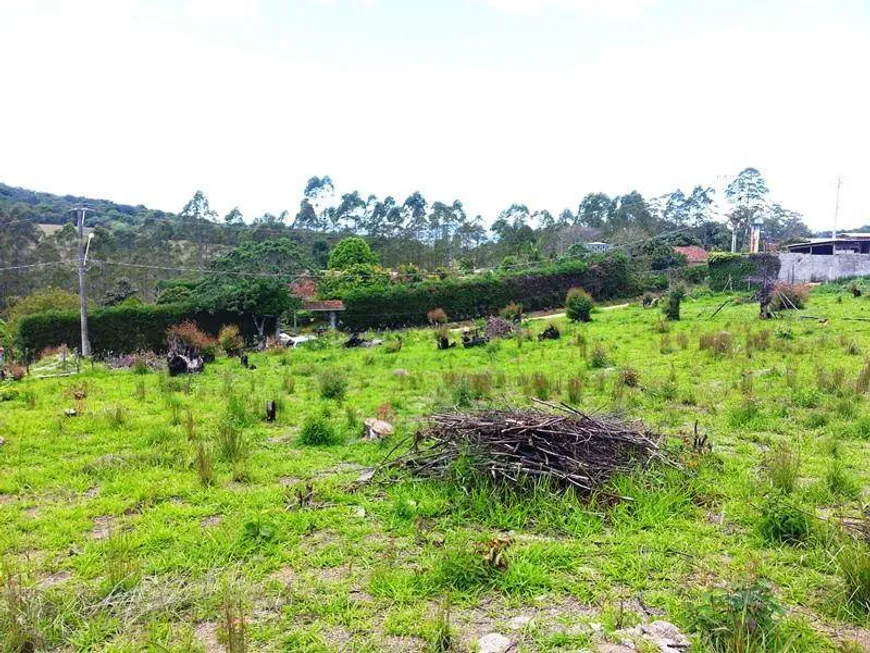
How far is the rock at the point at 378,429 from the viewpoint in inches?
295

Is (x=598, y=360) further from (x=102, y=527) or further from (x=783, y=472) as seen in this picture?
(x=102, y=527)

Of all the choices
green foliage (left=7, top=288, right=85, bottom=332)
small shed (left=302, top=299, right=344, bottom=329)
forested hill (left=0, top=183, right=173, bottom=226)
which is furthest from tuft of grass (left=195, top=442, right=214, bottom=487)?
forested hill (left=0, top=183, right=173, bottom=226)

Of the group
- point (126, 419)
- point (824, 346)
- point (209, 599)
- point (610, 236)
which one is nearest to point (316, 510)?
point (209, 599)

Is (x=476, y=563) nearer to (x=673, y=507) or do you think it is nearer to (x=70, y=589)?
(x=673, y=507)

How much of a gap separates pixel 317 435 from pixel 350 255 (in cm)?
3015

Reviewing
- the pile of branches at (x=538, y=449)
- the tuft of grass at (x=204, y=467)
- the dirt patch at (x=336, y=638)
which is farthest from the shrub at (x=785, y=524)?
the tuft of grass at (x=204, y=467)

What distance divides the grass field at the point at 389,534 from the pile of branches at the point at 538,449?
0.74 feet

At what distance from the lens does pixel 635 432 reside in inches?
228

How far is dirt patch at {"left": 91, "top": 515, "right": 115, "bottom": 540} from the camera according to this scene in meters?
4.79

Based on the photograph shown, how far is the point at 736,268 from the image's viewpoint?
122 feet

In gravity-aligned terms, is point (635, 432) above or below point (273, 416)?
above

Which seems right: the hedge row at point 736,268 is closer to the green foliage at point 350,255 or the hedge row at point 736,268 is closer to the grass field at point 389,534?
the green foliage at point 350,255

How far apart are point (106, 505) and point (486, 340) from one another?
1412 cm

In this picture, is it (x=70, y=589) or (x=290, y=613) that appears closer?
(x=290, y=613)
